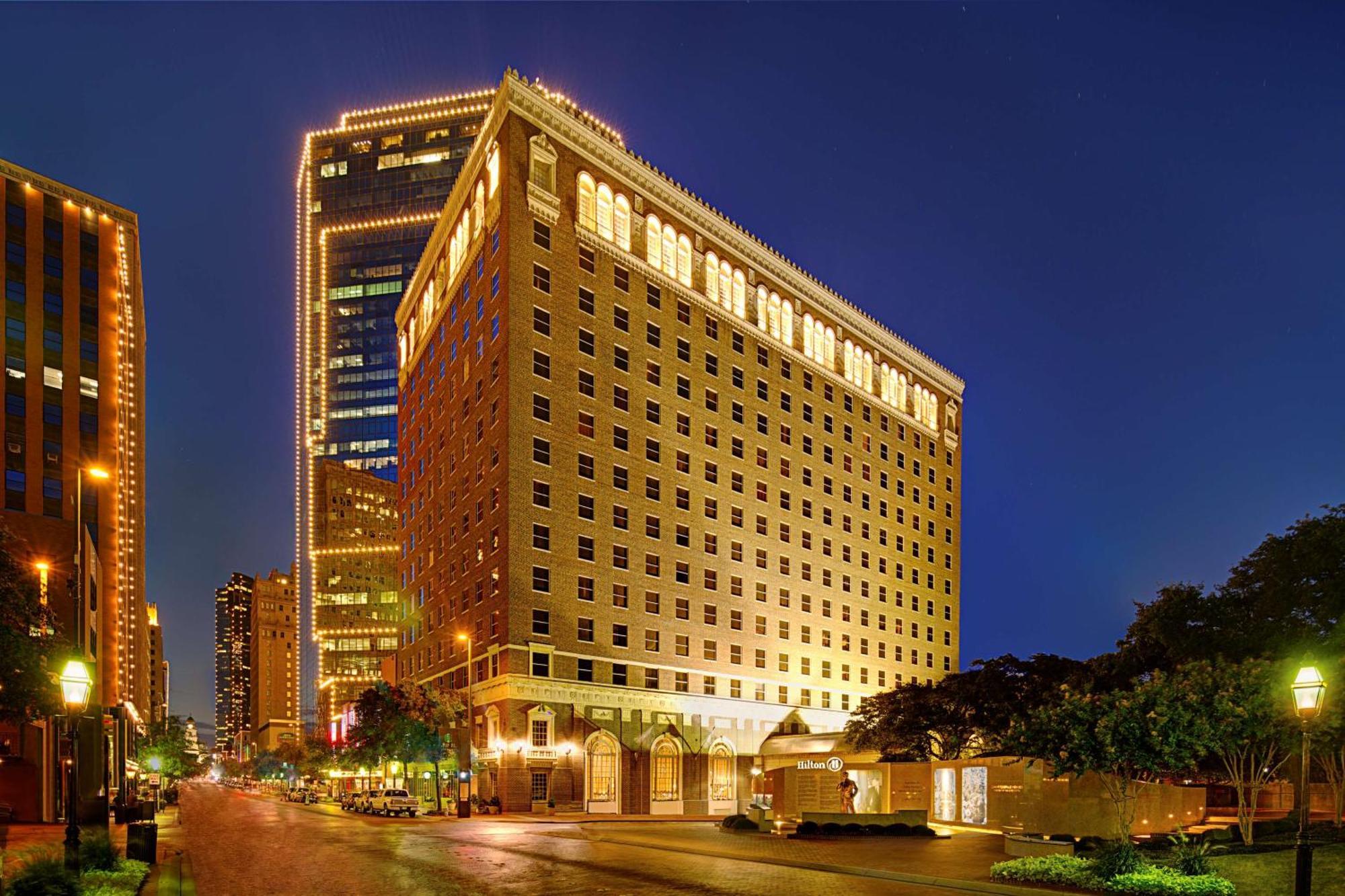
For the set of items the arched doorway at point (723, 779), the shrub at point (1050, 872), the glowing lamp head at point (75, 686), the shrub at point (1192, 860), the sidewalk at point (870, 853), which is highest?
the glowing lamp head at point (75, 686)

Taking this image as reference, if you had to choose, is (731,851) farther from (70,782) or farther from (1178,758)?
(70,782)

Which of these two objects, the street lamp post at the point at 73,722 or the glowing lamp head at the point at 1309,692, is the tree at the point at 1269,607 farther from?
the street lamp post at the point at 73,722

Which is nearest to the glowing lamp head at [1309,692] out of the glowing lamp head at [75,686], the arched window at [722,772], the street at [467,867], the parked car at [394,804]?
the street at [467,867]

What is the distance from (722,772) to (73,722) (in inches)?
2364

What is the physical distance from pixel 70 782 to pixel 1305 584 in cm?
4672

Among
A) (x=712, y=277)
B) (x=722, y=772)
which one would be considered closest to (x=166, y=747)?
(x=722, y=772)

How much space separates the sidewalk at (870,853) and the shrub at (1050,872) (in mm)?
505

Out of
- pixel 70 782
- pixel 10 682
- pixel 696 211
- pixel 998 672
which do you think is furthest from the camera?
pixel 696 211

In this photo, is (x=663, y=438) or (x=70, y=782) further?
(x=663, y=438)

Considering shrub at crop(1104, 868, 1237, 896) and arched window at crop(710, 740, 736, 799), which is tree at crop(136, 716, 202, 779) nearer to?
A: arched window at crop(710, 740, 736, 799)

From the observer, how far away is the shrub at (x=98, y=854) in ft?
69.6

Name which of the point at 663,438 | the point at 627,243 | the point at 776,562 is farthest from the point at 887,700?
the point at 627,243

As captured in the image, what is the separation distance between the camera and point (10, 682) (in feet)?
84.0

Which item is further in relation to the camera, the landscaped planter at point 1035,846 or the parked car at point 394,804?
the parked car at point 394,804
